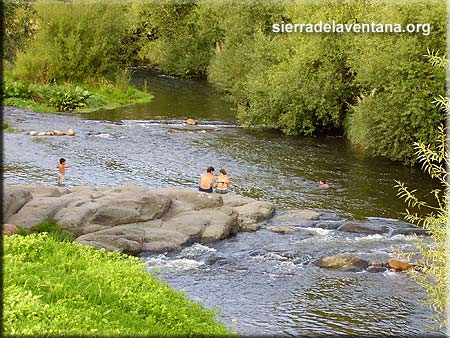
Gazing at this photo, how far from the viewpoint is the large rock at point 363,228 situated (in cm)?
2247

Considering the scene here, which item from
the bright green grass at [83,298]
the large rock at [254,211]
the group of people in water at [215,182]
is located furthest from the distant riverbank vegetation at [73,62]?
the bright green grass at [83,298]

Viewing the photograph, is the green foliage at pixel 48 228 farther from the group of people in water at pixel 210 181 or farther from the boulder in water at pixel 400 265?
the boulder in water at pixel 400 265

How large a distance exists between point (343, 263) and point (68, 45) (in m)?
35.9

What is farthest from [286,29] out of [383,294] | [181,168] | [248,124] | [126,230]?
[383,294]

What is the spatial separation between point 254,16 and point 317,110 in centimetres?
1523

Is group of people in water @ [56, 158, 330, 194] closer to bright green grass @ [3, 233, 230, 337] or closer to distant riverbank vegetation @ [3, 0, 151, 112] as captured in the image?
bright green grass @ [3, 233, 230, 337]

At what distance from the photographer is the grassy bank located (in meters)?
43.6

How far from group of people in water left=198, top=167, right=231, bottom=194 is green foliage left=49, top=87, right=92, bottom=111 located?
1994 centimetres

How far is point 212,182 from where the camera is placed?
25922mm

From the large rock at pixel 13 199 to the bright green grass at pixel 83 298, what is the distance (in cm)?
710

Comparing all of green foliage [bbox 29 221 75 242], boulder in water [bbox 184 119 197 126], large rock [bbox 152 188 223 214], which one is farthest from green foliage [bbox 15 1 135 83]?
green foliage [bbox 29 221 75 242]

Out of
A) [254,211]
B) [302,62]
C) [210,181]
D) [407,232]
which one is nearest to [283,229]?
[254,211]

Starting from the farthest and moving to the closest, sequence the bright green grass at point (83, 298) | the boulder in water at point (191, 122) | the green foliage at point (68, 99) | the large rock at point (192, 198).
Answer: the green foliage at point (68, 99) → the boulder in water at point (191, 122) → the large rock at point (192, 198) → the bright green grass at point (83, 298)

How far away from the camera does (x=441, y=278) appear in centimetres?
1062
